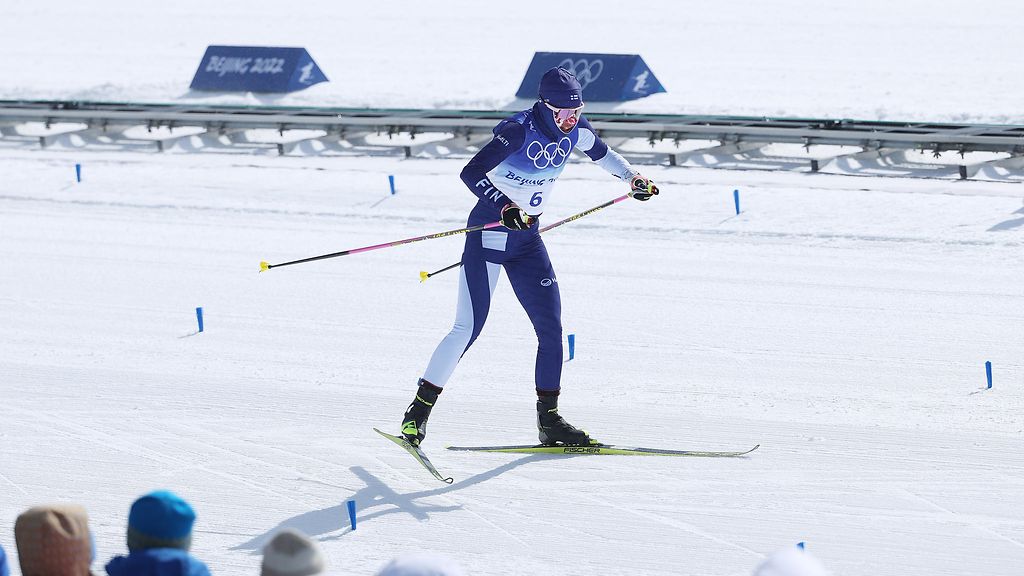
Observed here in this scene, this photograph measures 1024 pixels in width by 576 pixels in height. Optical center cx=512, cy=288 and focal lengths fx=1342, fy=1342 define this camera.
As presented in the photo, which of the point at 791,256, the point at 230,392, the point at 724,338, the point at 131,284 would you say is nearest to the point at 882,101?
the point at 791,256

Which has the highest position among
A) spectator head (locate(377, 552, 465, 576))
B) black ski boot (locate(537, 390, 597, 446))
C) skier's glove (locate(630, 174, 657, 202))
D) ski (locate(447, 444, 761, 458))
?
skier's glove (locate(630, 174, 657, 202))

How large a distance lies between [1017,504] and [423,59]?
19.2 m

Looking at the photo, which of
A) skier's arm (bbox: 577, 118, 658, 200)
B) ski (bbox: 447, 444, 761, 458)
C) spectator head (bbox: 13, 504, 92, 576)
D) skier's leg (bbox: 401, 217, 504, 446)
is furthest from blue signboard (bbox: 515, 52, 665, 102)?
spectator head (bbox: 13, 504, 92, 576)

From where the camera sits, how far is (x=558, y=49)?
24562 millimetres

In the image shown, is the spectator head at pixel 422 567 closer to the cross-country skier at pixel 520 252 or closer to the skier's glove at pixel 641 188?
the cross-country skier at pixel 520 252

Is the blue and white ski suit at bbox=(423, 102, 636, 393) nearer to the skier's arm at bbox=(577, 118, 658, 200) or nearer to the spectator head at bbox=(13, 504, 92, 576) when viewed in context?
the skier's arm at bbox=(577, 118, 658, 200)

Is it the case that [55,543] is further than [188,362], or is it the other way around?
[188,362]

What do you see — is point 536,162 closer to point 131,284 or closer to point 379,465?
point 379,465

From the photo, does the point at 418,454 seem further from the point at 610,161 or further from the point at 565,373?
the point at 610,161

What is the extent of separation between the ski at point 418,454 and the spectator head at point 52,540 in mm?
3796

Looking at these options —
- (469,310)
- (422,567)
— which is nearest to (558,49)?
(469,310)

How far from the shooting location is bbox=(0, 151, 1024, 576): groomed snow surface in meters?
6.69

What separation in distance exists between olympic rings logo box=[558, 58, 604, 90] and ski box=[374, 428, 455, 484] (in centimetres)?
1090

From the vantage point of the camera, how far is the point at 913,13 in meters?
26.2
